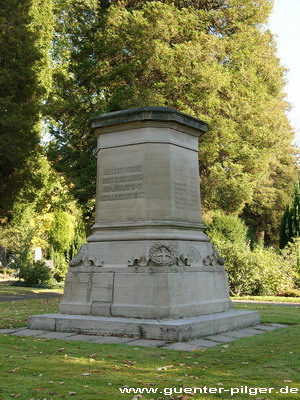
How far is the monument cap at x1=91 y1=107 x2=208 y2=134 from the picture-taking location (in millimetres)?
8750

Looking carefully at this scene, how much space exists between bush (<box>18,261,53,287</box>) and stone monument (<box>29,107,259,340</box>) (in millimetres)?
16029

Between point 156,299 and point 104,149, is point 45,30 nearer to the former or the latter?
point 104,149

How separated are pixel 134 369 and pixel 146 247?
10.7 ft

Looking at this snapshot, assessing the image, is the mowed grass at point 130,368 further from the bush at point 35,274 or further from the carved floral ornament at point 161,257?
the bush at point 35,274

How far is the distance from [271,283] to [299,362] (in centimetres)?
1545

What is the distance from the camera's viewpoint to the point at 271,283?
20594 mm

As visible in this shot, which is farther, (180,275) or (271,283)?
(271,283)

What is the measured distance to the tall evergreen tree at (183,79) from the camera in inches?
744

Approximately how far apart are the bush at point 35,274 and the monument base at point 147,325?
53.4 feet

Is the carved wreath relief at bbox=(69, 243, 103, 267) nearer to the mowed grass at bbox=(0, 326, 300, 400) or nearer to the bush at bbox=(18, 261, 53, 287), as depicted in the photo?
the mowed grass at bbox=(0, 326, 300, 400)

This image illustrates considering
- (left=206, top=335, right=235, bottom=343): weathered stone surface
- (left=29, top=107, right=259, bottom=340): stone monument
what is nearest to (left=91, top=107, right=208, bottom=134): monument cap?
(left=29, top=107, right=259, bottom=340): stone monument

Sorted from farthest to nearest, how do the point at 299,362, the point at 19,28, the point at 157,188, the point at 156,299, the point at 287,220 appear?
1. the point at 287,220
2. the point at 19,28
3. the point at 157,188
4. the point at 156,299
5. the point at 299,362

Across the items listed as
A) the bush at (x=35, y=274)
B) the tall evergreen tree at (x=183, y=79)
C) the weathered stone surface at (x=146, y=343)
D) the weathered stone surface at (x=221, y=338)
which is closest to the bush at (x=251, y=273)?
the tall evergreen tree at (x=183, y=79)

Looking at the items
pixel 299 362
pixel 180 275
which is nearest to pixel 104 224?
pixel 180 275
